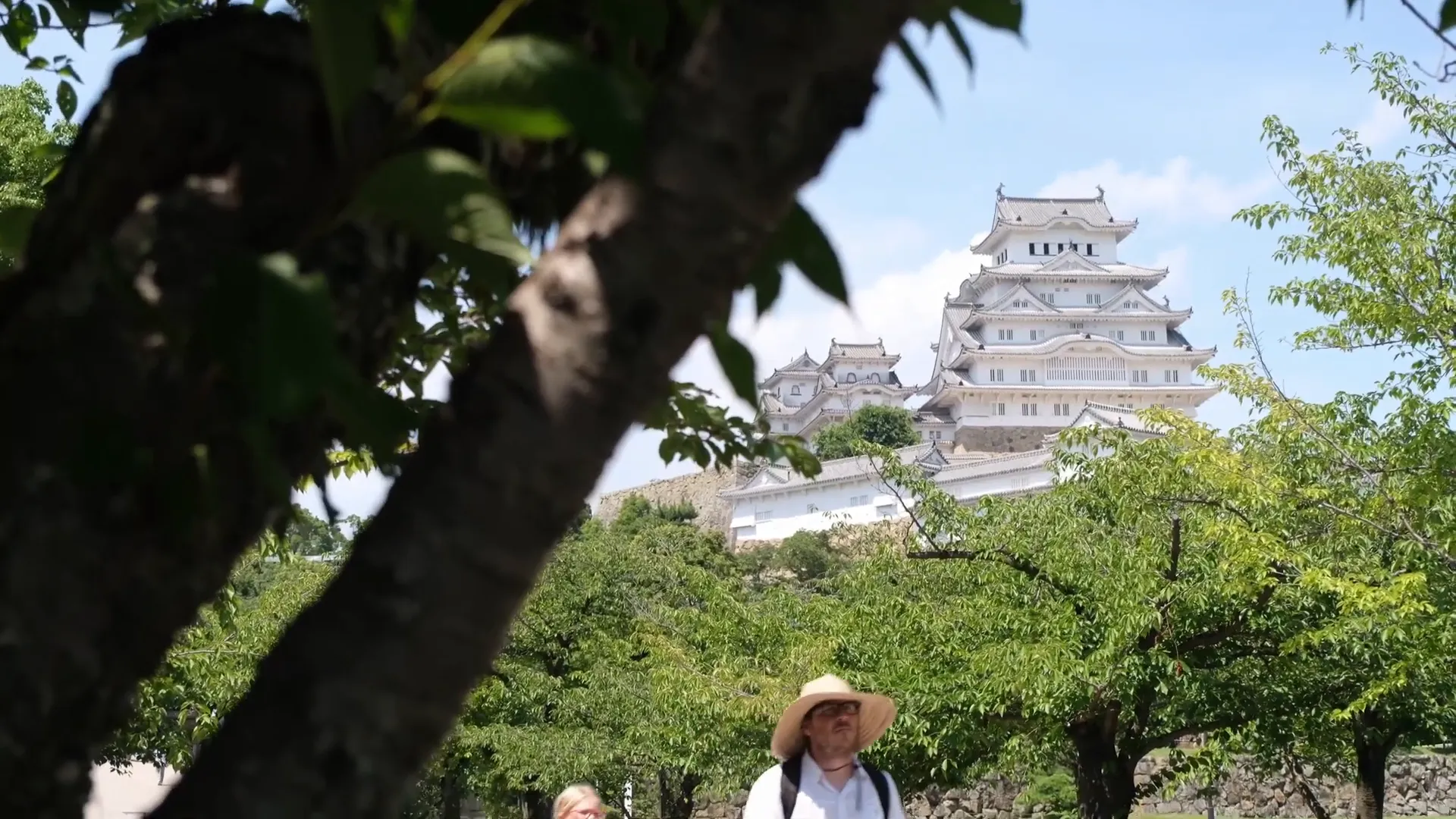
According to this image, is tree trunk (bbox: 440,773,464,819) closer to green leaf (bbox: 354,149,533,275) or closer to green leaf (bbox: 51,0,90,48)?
green leaf (bbox: 51,0,90,48)

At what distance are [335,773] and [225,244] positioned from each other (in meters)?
0.28

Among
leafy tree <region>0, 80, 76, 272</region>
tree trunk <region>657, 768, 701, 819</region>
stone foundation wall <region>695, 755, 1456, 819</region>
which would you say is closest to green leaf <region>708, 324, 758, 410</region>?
leafy tree <region>0, 80, 76, 272</region>

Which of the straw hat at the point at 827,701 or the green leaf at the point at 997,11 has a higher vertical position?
the straw hat at the point at 827,701

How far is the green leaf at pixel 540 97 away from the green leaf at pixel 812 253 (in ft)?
0.70

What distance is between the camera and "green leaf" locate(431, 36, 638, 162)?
0.74m

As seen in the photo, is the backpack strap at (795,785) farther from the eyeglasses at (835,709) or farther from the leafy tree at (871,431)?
the leafy tree at (871,431)

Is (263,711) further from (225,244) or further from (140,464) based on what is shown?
(225,244)

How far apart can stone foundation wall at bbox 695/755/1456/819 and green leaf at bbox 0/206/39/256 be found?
23060mm

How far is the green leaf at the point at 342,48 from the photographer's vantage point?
69 cm

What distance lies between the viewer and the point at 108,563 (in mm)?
770

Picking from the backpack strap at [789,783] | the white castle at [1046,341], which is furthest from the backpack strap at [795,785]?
the white castle at [1046,341]

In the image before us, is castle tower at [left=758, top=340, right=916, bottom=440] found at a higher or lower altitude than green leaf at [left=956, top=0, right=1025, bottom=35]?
higher

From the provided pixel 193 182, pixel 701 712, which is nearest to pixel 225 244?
pixel 193 182

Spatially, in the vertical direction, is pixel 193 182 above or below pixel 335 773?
above
